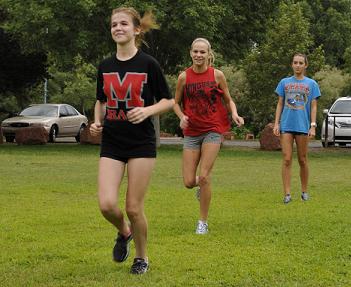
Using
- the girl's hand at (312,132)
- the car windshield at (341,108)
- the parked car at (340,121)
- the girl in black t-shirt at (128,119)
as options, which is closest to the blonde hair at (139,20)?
the girl in black t-shirt at (128,119)

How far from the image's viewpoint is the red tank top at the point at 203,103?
29.1 ft

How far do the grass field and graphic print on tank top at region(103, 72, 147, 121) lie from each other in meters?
1.31

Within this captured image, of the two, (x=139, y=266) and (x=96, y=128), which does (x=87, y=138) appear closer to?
(x=96, y=128)

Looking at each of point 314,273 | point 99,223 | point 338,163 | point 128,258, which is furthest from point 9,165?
point 314,273

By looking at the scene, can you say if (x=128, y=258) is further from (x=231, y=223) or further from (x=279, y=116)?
(x=279, y=116)

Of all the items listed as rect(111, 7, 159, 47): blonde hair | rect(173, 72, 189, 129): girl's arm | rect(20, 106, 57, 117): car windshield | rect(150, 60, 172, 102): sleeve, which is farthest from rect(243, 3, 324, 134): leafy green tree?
rect(150, 60, 172, 102): sleeve

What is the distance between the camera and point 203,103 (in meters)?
8.95

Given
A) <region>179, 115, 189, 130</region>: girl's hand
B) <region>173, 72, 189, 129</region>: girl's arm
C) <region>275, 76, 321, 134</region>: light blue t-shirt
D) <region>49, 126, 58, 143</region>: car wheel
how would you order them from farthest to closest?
1. <region>49, 126, 58, 143</region>: car wheel
2. <region>275, 76, 321, 134</region>: light blue t-shirt
3. <region>173, 72, 189, 129</region>: girl's arm
4. <region>179, 115, 189, 130</region>: girl's hand

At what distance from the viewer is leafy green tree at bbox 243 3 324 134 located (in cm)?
3762

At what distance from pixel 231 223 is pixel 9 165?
34.8ft

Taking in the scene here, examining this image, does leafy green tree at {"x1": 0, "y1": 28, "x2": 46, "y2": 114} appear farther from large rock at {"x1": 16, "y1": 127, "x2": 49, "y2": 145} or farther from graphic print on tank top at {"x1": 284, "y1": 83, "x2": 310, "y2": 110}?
graphic print on tank top at {"x1": 284, "y1": 83, "x2": 310, "y2": 110}

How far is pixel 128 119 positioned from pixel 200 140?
280cm

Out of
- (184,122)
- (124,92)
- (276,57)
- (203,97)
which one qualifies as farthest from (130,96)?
(276,57)

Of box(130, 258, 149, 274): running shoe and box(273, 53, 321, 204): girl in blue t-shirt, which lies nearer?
box(130, 258, 149, 274): running shoe
